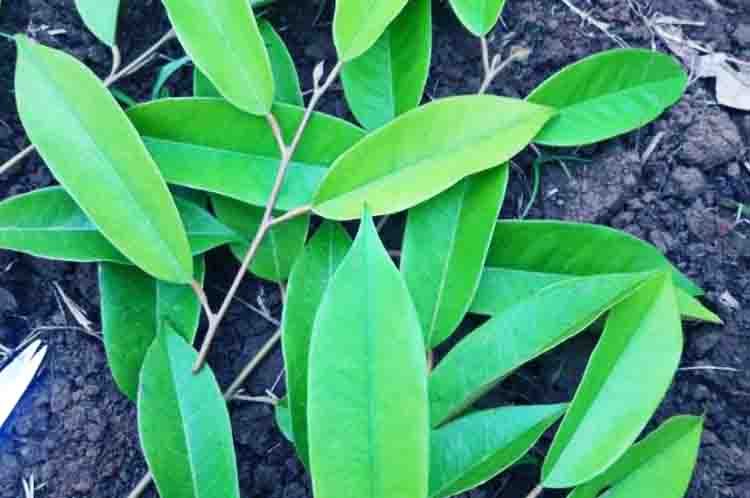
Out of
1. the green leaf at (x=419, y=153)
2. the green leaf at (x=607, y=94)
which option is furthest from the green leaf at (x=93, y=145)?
the green leaf at (x=607, y=94)

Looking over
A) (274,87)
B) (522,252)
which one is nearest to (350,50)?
(274,87)

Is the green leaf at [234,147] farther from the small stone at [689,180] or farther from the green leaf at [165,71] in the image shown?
Result: the small stone at [689,180]

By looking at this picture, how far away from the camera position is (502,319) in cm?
83

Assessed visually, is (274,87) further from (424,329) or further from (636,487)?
(636,487)

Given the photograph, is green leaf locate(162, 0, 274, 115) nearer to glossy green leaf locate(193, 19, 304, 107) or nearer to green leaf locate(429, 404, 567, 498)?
glossy green leaf locate(193, 19, 304, 107)

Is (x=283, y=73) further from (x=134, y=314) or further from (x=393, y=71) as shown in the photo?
(x=134, y=314)

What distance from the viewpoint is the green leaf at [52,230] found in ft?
2.81

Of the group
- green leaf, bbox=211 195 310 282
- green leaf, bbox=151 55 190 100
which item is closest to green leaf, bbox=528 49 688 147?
green leaf, bbox=211 195 310 282

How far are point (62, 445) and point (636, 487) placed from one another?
0.58m

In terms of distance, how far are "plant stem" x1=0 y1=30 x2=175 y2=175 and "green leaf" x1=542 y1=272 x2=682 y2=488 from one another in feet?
1.93

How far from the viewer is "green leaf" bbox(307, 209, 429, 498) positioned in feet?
2.32

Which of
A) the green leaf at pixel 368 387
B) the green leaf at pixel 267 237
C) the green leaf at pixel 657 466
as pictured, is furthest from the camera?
the green leaf at pixel 267 237

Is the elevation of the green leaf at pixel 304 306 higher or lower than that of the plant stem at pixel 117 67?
lower

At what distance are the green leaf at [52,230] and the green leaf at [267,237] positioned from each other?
0.15 feet
